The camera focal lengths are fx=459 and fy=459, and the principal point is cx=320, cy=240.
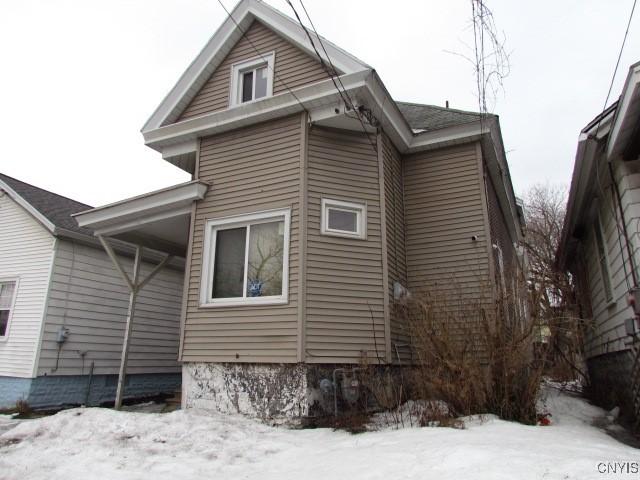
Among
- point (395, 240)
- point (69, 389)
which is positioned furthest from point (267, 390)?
point (69, 389)

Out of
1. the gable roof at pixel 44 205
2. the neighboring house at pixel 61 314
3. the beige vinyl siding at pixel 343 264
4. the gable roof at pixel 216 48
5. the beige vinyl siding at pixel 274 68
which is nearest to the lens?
the beige vinyl siding at pixel 343 264

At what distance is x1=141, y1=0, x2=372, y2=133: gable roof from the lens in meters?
8.09

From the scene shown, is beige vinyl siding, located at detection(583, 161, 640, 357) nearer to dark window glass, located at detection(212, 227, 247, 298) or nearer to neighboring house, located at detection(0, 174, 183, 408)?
dark window glass, located at detection(212, 227, 247, 298)

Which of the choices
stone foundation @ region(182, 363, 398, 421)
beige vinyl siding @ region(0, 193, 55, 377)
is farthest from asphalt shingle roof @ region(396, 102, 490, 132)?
beige vinyl siding @ region(0, 193, 55, 377)

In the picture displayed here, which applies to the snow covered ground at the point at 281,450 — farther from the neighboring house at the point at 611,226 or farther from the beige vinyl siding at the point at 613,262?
the beige vinyl siding at the point at 613,262

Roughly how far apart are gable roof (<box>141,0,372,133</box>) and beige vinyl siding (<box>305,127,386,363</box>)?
2.14 meters

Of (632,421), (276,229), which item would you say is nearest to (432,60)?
(276,229)

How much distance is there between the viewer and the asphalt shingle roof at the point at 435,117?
9125 mm

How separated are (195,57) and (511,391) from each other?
7.68 meters

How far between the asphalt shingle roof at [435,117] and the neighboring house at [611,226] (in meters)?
2.63

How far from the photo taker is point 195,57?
8648 mm

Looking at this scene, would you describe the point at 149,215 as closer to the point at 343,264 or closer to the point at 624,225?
the point at 343,264

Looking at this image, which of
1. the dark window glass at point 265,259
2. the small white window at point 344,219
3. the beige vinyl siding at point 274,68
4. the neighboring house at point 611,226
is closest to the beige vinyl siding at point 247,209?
the dark window glass at point 265,259

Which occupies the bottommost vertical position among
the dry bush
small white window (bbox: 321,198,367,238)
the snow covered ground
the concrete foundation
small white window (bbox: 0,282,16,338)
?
the snow covered ground
